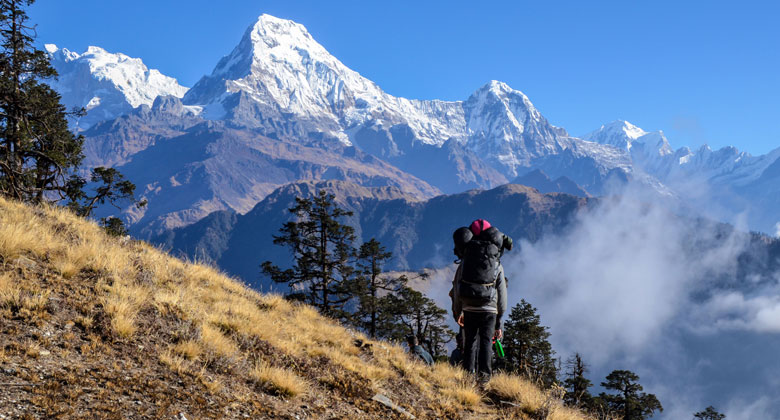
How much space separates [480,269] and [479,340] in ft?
5.93

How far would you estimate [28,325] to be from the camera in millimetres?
5242

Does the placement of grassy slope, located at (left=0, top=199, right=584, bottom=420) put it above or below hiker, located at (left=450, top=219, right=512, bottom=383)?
below

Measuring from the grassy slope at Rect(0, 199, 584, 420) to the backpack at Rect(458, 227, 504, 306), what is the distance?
1632 millimetres

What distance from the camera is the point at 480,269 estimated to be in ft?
27.4

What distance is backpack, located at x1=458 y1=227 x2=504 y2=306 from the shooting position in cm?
834

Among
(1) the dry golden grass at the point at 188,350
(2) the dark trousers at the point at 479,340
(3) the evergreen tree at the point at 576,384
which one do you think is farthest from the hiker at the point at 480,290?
(1) the dry golden grass at the point at 188,350

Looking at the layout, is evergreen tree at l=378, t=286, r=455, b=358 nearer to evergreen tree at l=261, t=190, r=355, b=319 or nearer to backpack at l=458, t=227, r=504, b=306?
evergreen tree at l=261, t=190, r=355, b=319

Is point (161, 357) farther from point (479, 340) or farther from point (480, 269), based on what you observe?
point (479, 340)

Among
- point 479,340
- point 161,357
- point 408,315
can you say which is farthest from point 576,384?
point 161,357

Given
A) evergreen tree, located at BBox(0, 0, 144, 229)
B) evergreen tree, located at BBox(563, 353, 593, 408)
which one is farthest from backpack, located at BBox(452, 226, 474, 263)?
evergreen tree, located at BBox(0, 0, 144, 229)

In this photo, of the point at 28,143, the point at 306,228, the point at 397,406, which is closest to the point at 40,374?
the point at 397,406

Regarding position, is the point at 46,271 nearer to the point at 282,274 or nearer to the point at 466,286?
the point at 466,286

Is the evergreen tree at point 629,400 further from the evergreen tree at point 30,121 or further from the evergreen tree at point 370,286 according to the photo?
the evergreen tree at point 30,121

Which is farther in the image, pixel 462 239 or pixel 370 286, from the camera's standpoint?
pixel 370 286
